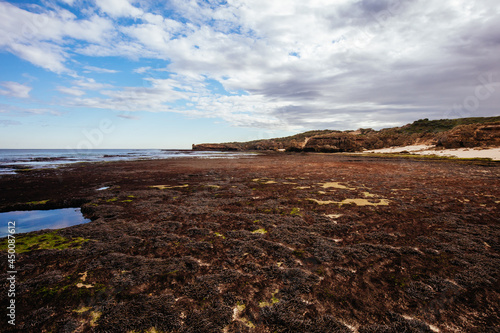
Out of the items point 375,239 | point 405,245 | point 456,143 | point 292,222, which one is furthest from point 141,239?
point 456,143

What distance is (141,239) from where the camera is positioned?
7.60m

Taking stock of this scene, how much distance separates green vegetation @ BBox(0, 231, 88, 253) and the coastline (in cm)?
14

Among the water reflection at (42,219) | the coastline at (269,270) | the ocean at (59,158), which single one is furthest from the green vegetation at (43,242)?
the ocean at (59,158)

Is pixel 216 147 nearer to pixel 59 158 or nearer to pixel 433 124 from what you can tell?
pixel 59 158

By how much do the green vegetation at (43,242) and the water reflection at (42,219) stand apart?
178 cm

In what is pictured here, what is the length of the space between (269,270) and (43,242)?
7.98 meters

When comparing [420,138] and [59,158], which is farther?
[420,138]

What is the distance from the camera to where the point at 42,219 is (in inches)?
422

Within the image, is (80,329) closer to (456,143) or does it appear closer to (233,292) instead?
(233,292)

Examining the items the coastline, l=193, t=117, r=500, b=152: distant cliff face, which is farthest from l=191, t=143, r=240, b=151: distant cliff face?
the coastline

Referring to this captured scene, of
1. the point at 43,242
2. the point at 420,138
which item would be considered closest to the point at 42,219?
the point at 43,242

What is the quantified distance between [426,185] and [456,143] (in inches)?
1973

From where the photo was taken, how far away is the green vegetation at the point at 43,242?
7.03 m

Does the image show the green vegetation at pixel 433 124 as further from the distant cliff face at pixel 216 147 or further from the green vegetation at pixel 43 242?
the green vegetation at pixel 43 242
